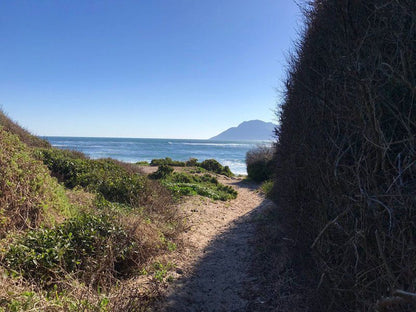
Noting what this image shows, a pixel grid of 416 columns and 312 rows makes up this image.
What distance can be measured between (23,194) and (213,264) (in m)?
3.48

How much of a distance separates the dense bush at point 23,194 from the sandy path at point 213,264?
243 cm

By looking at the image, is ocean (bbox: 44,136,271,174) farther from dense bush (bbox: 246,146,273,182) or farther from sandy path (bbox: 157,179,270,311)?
sandy path (bbox: 157,179,270,311)

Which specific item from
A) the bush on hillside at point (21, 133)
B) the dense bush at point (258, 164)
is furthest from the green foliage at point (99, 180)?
the dense bush at point (258, 164)

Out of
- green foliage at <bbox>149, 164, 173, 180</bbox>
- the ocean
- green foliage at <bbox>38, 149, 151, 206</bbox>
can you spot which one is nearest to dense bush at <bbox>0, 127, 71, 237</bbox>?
green foliage at <bbox>38, 149, 151, 206</bbox>

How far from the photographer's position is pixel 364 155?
2379mm

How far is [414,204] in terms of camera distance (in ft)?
6.39

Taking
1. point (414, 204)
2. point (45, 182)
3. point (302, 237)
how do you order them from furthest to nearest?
point (45, 182) < point (302, 237) < point (414, 204)

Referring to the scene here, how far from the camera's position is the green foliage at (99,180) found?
7544 millimetres

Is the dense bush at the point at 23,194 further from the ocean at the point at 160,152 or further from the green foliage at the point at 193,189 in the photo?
the ocean at the point at 160,152

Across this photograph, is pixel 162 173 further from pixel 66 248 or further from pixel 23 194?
pixel 66 248

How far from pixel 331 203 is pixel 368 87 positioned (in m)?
1.13

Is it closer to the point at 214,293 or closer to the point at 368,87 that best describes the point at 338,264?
the point at 368,87

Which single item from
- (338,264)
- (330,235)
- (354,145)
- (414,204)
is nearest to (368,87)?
(354,145)

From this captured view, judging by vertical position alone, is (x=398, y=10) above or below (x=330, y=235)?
above
